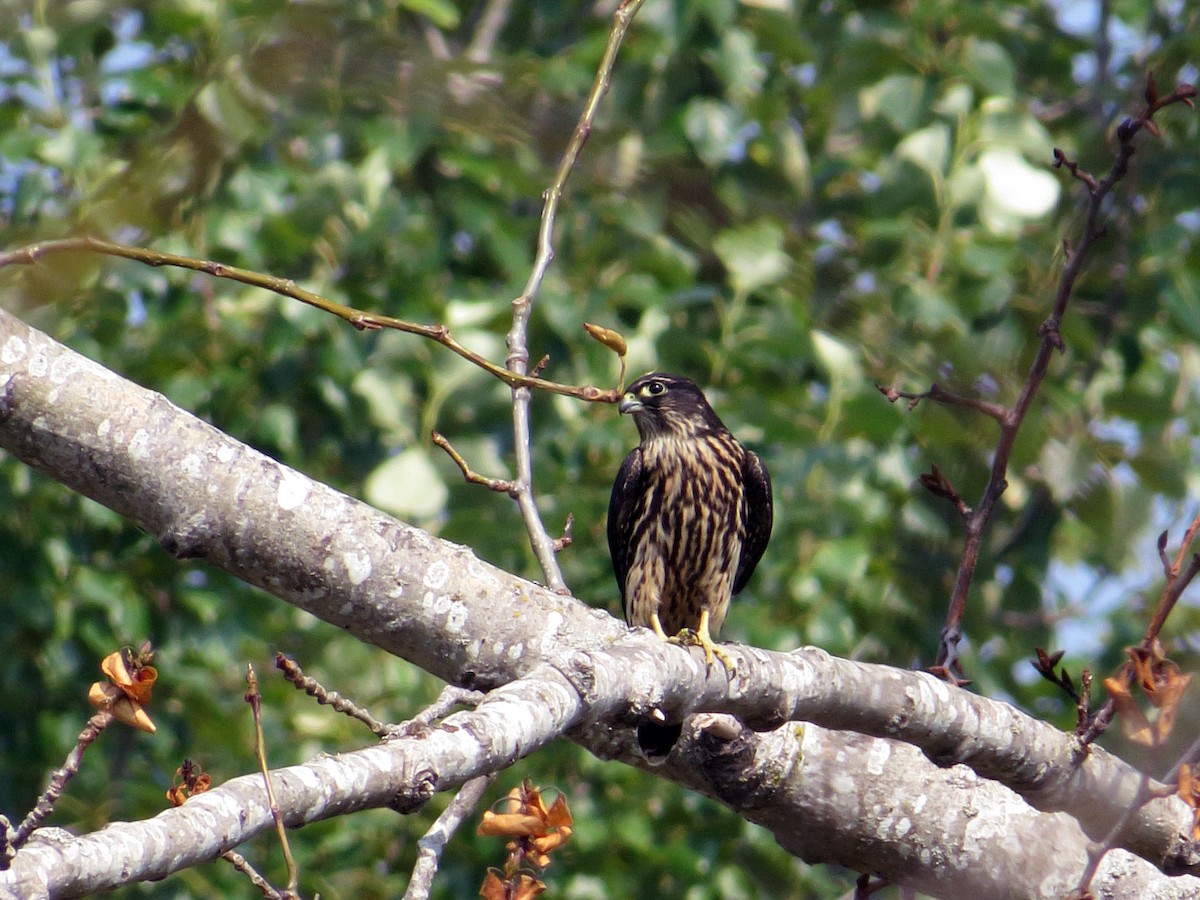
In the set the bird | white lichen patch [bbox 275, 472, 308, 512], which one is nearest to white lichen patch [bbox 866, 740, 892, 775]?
white lichen patch [bbox 275, 472, 308, 512]

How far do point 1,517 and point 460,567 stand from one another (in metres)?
3.56

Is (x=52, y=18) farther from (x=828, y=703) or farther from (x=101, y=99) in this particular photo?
(x=828, y=703)

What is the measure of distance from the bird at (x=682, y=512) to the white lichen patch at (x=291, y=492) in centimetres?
239

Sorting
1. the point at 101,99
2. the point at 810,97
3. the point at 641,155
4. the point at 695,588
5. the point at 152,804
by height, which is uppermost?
the point at 810,97

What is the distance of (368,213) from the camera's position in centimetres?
559

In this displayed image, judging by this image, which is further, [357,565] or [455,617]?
[455,617]

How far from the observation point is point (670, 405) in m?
5.08

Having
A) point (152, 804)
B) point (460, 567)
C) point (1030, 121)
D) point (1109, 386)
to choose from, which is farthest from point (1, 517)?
point (1109, 386)

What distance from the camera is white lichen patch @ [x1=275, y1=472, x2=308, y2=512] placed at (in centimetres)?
233

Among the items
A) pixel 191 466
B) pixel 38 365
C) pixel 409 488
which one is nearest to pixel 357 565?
pixel 191 466

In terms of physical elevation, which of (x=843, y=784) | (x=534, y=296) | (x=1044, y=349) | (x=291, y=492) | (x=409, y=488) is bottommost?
(x=409, y=488)

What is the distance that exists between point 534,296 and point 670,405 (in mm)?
2268

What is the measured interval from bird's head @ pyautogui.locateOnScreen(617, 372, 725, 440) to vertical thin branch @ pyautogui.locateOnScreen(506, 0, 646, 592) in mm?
2153

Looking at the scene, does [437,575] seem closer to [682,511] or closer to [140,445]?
[140,445]
